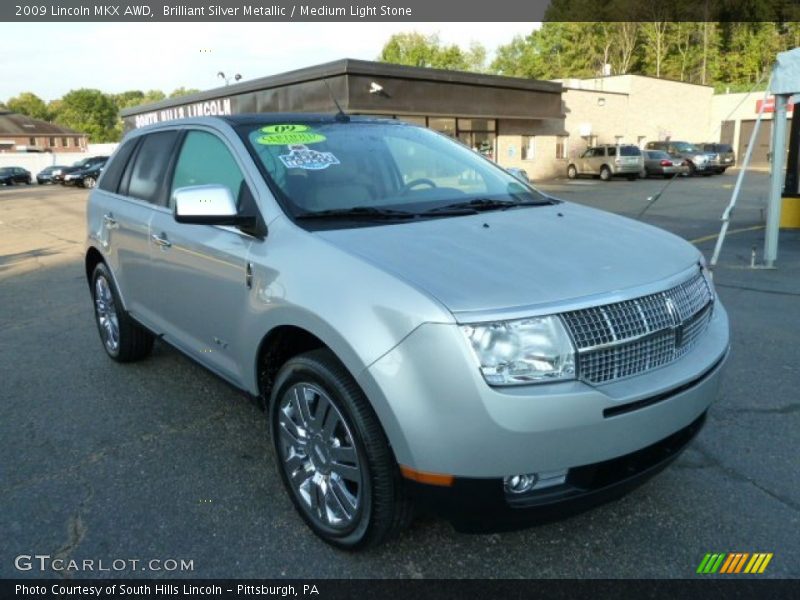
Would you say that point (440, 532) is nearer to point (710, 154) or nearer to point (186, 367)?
point (186, 367)

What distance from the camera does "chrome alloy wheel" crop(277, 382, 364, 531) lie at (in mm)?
2512

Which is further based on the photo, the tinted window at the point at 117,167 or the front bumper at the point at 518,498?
the tinted window at the point at 117,167

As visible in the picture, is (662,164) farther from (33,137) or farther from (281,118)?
(33,137)

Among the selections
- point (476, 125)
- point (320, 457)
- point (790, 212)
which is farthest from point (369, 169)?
point (476, 125)

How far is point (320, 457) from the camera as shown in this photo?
2682 mm

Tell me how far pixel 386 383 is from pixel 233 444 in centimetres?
179

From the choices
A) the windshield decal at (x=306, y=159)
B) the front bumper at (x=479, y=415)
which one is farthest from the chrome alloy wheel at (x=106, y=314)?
the front bumper at (x=479, y=415)

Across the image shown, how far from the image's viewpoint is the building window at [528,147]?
34406mm

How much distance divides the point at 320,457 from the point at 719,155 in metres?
37.4

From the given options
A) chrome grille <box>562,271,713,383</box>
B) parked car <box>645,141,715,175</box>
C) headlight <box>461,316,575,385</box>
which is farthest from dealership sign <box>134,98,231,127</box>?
headlight <box>461,316,575,385</box>

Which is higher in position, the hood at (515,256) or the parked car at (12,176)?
the parked car at (12,176)

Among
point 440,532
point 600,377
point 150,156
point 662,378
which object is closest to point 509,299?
point 600,377

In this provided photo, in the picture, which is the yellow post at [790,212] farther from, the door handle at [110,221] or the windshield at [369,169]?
the door handle at [110,221]

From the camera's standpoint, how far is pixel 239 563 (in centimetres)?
261
